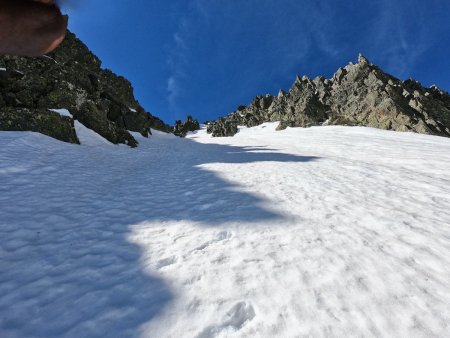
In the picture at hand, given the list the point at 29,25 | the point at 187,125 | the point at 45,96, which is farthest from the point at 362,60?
the point at 29,25

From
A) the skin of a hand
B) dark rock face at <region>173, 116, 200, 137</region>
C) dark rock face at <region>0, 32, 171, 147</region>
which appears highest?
dark rock face at <region>173, 116, 200, 137</region>

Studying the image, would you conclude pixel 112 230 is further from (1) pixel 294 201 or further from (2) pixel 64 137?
(2) pixel 64 137

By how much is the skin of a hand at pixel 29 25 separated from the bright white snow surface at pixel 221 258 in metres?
2.80

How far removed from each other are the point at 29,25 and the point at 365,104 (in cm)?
5846

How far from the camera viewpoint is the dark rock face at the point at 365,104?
46456mm

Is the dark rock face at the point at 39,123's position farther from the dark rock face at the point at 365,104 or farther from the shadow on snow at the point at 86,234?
the dark rock face at the point at 365,104

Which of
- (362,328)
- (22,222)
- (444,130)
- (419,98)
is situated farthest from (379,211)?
(419,98)

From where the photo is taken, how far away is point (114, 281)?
13.1ft

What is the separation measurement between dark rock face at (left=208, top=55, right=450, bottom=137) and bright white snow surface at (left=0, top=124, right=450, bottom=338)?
4375 cm

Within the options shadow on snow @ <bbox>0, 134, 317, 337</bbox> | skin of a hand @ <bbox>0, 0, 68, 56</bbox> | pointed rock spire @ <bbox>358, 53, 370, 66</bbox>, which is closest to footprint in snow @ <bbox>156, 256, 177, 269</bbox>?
shadow on snow @ <bbox>0, 134, 317, 337</bbox>

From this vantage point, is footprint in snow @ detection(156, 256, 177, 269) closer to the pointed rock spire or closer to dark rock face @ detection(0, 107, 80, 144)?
dark rock face @ detection(0, 107, 80, 144)

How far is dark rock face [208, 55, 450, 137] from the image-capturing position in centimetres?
4646

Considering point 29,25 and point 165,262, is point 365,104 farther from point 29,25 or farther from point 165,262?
point 29,25

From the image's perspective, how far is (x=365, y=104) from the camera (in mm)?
52438
